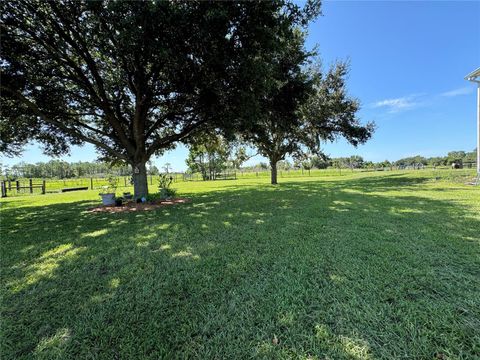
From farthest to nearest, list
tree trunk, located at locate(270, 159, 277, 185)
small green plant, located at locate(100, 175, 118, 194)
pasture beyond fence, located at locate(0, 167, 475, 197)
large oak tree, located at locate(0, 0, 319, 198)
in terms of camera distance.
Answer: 1. tree trunk, located at locate(270, 159, 277, 185)
2. pasture beyond fence, located at locate(0, 167, 475, 197)
3. small green plant, located at locate(100, 175, 118, 194)
4. large oak tree, located at locate(0, 0, 319, 198)

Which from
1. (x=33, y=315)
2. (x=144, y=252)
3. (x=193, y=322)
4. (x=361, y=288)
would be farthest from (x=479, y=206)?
(x=33, y=315)

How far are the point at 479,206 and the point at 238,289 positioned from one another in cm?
668

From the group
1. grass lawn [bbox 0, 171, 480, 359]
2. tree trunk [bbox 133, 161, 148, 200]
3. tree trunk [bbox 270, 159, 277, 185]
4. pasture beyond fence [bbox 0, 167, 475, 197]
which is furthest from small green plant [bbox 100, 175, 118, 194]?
tree trunk [bbox 270, 159, 277, 185]

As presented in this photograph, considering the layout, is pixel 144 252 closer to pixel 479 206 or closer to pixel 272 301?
pixel 272 301

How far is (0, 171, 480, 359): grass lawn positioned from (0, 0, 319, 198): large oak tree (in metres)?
4.67

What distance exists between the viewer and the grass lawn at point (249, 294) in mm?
1552

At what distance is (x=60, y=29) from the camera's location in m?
6.51

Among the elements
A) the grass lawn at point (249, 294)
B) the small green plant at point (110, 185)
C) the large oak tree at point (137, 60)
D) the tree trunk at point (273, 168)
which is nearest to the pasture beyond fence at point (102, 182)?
the small green plant at point (110, 185)

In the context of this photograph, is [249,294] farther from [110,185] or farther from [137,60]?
[110,185]

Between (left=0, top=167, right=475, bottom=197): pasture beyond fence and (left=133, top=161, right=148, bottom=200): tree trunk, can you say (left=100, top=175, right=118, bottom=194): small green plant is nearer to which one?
(left=133, top=161, right=148, bottom=200): tree trunk

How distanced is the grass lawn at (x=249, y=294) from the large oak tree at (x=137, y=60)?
4.67m

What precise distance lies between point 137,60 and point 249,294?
285 inches

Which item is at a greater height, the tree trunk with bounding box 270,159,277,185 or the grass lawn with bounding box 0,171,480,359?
the tree trunk with bounding box 270,159,277,185

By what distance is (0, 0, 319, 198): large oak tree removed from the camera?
5277 mm
